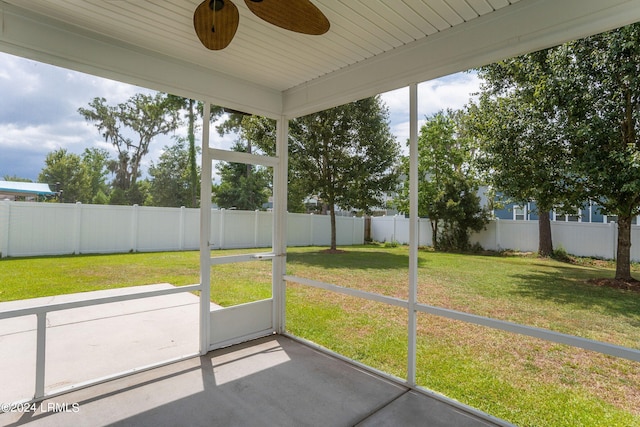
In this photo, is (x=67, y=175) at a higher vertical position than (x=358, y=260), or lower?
higher

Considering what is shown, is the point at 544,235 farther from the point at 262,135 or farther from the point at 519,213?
the point at 262,135

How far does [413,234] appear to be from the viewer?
8.27 ft

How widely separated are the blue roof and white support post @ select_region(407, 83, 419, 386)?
2970mm

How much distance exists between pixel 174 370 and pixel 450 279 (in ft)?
13.7

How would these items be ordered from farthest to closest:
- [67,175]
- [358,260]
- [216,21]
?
[358,260]
[67,175]
[216,21]

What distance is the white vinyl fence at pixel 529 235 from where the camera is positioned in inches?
129

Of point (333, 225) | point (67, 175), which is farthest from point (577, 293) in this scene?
point (67, 175)

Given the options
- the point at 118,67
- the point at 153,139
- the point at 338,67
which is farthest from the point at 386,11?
the point at 153,139

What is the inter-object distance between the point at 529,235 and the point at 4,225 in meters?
5.60

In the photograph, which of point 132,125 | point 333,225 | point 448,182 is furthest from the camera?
point 448,182

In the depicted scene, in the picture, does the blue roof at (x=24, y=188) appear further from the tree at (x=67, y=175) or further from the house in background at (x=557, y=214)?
the house in background at (x=557, y=214)

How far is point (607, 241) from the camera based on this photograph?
10.8 feet

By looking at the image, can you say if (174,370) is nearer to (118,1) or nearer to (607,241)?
(118,1)

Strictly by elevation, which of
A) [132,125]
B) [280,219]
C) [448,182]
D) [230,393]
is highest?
[132,125]
